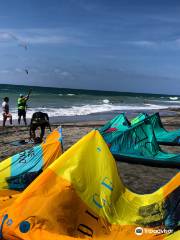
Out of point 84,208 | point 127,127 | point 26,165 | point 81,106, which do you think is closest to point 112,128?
point 127,127

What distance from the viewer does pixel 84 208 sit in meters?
5.47

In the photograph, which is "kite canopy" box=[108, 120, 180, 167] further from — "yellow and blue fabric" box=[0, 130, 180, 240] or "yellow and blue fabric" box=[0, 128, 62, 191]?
"yellow and blue fabric" box=[0, 130, 180, 240]

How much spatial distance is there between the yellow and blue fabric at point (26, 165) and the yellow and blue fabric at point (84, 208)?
1.11 meters

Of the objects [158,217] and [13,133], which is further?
[13,133]

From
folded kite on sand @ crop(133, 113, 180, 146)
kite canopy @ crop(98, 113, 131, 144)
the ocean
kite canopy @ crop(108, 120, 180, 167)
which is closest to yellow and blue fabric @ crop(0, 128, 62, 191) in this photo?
kite canopy @ crop(108, 120, 180, 167)

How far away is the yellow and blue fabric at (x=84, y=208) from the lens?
5.09 meters

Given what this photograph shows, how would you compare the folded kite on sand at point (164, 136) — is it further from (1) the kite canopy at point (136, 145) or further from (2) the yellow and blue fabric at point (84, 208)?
(2) the yellow and blue fabric at point (84, 208)

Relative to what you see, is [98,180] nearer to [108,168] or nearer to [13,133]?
[108,168]

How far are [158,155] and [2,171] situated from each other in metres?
5.04

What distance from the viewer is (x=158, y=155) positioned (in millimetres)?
10703

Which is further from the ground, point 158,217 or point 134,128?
point 134,128

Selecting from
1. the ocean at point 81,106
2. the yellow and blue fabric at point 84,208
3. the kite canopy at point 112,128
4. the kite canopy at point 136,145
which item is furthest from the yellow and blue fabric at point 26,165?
the ocean at point 81,106

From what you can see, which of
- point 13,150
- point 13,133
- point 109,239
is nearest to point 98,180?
point 109,239

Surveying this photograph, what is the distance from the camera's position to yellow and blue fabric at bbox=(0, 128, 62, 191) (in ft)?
24.1
